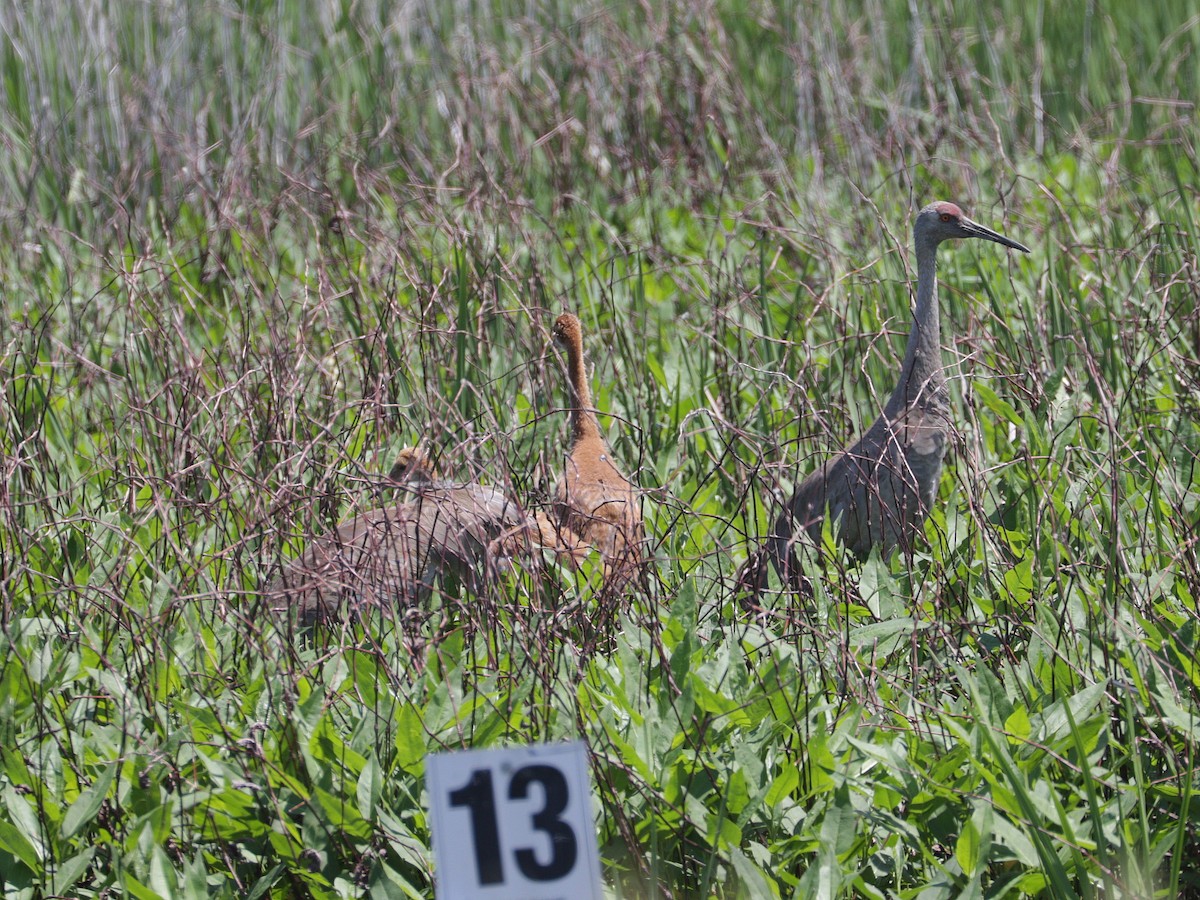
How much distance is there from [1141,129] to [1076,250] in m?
2.33

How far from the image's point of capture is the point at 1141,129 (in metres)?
7.15

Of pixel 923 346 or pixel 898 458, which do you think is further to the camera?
pixel 923 346

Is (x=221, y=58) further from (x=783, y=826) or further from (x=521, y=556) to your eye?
(x=783, y=826)

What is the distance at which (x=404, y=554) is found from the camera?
3.37 meters

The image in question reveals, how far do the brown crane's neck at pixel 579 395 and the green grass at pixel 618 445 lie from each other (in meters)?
0.09

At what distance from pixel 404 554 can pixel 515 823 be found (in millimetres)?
1457

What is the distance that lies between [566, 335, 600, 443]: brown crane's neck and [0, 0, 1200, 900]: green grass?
0.30 ft

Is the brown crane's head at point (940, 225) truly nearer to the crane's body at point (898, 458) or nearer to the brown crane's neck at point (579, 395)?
the crane's body at point (898, 458)

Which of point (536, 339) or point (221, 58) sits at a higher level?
point (221, 58)

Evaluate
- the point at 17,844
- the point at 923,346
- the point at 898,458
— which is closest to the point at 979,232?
the point at 923,346

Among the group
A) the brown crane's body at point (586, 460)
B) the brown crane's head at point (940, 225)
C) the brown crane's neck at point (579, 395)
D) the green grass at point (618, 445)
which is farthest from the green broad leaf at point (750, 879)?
the brown crane's head at point (940, 225)

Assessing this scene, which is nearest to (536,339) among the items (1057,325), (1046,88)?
(1057,325)

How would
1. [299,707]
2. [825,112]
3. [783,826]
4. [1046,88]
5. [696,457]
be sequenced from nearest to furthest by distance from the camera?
[783,826]
[299,707]
[696,457]
[825,112]
[1046,88]

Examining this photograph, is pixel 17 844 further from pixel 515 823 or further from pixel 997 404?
pixel 997 404
